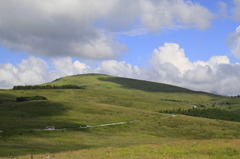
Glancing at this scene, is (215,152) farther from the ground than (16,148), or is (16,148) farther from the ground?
(215,152)

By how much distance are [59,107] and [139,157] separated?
4499 inches

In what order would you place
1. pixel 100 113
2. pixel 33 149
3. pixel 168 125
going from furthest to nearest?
1. pixel 100 113
2. pixel 168 125
3. pixel 33 149

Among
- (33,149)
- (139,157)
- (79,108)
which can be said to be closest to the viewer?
(139,157)

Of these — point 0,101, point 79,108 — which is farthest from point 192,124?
point 0,101

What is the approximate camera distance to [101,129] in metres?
92.9

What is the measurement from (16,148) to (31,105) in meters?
101

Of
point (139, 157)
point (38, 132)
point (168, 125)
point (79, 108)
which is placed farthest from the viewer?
point (79, 108)

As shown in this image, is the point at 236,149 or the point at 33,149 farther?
the point at 33,149

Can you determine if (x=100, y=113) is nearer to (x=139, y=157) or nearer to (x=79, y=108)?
(x=79, y=108)

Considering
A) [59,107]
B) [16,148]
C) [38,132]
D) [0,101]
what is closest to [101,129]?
[38,132]

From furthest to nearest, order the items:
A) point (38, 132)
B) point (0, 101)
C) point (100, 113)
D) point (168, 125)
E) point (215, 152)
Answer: point (0, 101) → point (100, 113) → point (168, 125) → point (38, 132) → point (215, 152)

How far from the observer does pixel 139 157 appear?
111ft

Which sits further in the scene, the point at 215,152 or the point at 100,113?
the point at 100,113

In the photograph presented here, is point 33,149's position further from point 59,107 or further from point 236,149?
point 59,107
